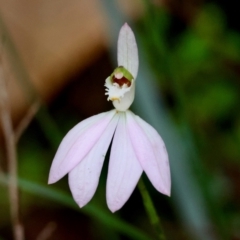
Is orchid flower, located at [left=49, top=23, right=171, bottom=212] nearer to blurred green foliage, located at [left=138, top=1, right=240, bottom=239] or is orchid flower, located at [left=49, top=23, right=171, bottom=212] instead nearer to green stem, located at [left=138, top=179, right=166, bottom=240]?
green stem, located at [left=138, top=179, right=166, bottom=240]

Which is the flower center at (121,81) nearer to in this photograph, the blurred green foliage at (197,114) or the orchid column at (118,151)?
the orchid column at (118,151)

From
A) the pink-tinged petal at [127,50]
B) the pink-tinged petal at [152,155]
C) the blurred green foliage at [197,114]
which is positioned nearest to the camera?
the pink-tinged petal at [152,155]

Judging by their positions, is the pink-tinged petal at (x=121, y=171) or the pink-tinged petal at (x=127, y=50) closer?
the pink-tinged petal at (x=121, y=171)

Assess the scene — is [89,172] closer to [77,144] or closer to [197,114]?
[77,144]

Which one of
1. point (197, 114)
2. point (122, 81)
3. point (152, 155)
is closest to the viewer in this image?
point (152, 155)

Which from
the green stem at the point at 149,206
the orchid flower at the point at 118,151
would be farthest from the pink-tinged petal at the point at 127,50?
the green stem at the point at 149,206

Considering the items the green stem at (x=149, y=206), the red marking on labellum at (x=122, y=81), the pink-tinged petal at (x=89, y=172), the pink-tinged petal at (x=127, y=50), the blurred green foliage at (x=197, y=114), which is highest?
the blurred green foliage at (x=197, y=114)

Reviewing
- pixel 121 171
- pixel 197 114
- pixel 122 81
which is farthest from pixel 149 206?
pixel 197 114

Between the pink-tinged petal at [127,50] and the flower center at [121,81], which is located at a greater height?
the pink-tinged petal at [127,50]

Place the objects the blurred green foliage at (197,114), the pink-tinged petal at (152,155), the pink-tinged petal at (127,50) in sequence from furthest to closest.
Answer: the blurred green foliage at (197,114)
the pink-tinged petal at (127,50)
the pink-tinged petal at (152,155)
